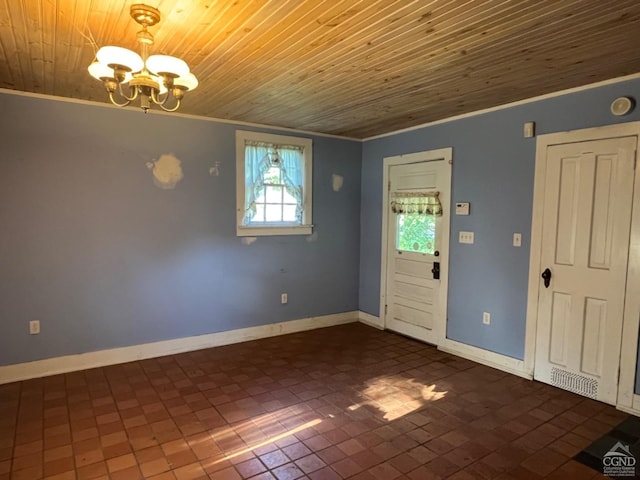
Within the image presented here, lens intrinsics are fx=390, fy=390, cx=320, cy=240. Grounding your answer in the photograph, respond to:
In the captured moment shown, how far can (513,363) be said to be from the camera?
3562 mm

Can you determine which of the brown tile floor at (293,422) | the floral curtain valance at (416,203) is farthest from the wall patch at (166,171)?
the floral curtain valance at (416,203)

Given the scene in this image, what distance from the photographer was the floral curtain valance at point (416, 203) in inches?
166

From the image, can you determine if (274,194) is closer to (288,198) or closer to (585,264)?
(288,198)

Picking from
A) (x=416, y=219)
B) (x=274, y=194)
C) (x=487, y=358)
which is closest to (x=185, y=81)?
(x=274, y=194)

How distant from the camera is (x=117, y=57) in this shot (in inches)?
70.0

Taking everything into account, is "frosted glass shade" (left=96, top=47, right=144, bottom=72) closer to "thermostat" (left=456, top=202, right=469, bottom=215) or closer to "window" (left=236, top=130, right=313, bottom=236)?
"window" (left=236, top=130, right=313, bottom=236)

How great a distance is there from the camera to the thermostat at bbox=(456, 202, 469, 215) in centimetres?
390

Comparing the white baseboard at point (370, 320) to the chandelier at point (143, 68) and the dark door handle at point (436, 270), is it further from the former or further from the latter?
the chandelier at point (143, 68)

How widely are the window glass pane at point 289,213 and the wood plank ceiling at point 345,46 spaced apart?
147cm

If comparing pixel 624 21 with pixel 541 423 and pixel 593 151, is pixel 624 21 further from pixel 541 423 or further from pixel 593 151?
pixel 541 423

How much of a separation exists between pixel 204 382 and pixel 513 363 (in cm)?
277

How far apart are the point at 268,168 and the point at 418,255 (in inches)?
78.4

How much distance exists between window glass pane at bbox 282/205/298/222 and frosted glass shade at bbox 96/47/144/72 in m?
2.91

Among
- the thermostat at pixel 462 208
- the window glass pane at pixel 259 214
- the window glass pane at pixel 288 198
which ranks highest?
the window glass pane at pixel 288 198
